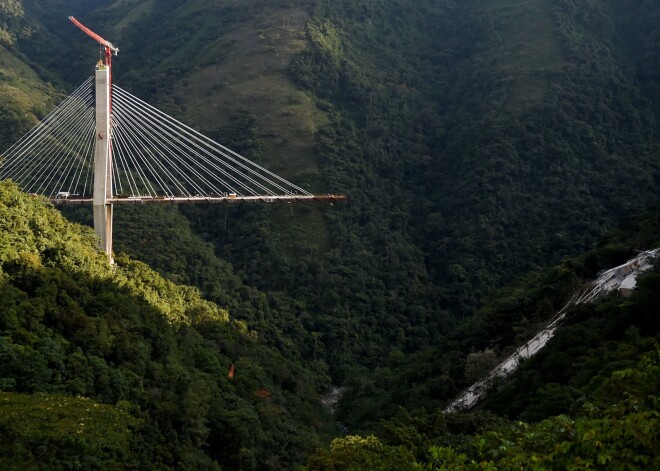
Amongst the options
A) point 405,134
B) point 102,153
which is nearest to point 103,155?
point 102,153

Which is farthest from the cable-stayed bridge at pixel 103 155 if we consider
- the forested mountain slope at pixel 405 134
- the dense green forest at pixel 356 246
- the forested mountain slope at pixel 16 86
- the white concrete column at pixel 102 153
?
the forested mountain slope at pixel 405 134

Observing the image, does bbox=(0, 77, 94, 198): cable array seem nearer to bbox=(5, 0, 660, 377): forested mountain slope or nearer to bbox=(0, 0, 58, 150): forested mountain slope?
bbox=(0, 0, 58, 150): forested mountain slope

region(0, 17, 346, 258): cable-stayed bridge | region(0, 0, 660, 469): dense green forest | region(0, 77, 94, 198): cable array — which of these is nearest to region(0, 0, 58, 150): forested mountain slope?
region(0, 0, 660, 469): dense green forest

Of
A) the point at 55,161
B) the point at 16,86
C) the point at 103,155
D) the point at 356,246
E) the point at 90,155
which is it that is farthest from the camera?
the point at 16,86

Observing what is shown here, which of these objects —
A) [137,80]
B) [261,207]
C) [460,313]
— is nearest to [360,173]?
[261,207]

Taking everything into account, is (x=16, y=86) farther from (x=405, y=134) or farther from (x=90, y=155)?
(x=405, y=134)

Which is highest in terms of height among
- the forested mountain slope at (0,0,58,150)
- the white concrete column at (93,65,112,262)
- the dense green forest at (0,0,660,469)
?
the forested mountain slope at (0,0,58,150)
